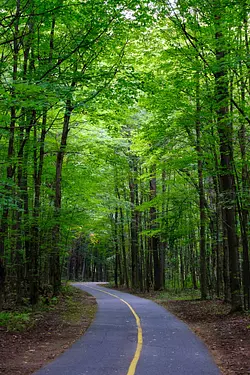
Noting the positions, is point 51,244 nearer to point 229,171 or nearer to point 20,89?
point 229,171

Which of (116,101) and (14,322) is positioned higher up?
(116,101)

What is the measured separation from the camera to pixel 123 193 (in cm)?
3591

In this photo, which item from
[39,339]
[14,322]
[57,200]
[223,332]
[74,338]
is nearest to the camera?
[39,339]

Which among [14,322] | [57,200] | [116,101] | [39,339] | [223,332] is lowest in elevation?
[223,332]

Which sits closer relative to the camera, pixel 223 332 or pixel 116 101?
pixel 223 332

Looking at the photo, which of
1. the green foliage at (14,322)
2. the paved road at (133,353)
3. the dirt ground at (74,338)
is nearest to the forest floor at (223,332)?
the dirt ground at (74,338)

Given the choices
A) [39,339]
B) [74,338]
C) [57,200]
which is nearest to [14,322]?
[39,339]

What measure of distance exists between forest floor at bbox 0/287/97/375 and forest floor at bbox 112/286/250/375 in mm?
3570

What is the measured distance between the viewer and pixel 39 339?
32.5 feet

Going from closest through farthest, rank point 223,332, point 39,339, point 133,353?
point 133,353 → point 39,339 → point 223,332

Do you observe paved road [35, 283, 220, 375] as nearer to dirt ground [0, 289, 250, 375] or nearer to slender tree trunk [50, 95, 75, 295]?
dirt ground [0, 289, 250, 375]

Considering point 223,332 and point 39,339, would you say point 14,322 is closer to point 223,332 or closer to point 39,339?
point 39,339

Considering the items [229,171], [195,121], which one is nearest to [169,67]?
[195,121]

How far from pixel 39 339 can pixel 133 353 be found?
10.1 ft
